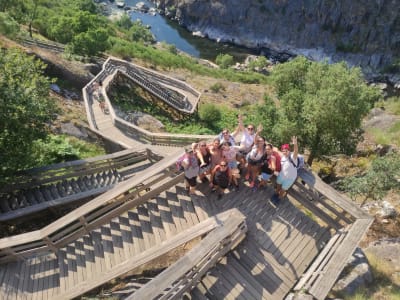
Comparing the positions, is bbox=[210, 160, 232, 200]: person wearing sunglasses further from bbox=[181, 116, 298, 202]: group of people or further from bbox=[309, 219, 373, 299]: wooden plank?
bbox=[309, 219, 373, 299]: wooden plank

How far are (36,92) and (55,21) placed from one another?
26.8 meters

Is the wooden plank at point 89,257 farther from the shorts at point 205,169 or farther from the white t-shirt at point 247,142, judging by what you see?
the white t-shirt at point 247,142

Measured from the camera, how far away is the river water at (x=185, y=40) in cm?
7031

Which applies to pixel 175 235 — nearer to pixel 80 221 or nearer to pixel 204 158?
pixel 204 158

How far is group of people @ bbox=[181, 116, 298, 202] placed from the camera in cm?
977

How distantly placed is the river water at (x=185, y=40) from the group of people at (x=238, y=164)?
59616mm

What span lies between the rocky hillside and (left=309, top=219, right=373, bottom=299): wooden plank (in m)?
66.7

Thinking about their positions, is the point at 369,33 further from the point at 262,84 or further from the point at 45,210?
the point at 45,210

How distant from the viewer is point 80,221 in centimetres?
964

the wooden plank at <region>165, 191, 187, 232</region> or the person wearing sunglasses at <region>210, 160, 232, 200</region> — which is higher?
the person wearing sunglasses at <region>210, 160, 232, 200</region>

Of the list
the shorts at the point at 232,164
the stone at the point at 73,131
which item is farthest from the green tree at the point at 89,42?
the shorts at the point at 232,164

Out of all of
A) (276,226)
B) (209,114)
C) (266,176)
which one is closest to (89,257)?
(276,226)

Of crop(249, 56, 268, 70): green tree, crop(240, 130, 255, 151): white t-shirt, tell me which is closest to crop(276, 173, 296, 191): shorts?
crop(240, 130, 255, 151): white t-shirt

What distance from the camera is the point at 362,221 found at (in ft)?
29.3
